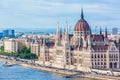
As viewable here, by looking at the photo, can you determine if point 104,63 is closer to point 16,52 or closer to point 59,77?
point 59,77

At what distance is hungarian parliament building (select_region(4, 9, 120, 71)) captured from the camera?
273ft

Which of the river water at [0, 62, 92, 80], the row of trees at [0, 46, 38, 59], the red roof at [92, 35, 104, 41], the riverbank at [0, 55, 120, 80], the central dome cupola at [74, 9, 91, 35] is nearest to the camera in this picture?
the riverbank at [0, 55, 120, 80]

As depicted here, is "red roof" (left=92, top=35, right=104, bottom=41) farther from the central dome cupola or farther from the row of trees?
the row of trees

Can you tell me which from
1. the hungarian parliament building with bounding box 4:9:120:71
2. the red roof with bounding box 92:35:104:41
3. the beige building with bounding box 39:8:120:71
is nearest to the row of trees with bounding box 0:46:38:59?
the hungarian parliament building with bounding box 4:9:120:71

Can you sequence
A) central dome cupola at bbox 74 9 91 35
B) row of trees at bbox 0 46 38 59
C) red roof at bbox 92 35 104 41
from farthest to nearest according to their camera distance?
row of trees at bbox 0 46 38 59 < central dome cupola at bbox 74 9 91 35 < red roof at bbox 92 35 104 41

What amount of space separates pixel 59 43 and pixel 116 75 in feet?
74.7

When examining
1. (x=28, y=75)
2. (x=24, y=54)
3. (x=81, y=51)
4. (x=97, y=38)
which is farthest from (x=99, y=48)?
(x=24, y=54)

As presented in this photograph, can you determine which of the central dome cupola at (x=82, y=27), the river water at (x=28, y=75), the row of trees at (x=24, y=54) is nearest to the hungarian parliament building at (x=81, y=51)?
the central dome cupola at (x=82, y=27)

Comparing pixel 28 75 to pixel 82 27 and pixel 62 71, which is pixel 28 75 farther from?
pixel 82 27

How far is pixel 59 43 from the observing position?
94.1 meters

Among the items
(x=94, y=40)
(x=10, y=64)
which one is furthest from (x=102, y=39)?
(x=10, y=64)

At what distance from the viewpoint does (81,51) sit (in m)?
86.4

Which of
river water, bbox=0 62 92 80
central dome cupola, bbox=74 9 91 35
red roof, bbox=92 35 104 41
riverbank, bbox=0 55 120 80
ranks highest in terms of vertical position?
central dome cupola, bbox=74 9 91 35

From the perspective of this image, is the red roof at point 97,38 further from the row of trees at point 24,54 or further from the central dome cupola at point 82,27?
the row of trees at point 24,54
